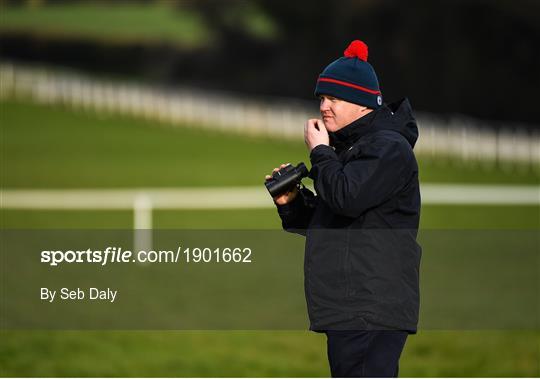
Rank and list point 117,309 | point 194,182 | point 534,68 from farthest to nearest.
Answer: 1. point 534,68
2. point 194,182
3. point 117,309

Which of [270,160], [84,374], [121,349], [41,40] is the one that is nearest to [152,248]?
[121,349]

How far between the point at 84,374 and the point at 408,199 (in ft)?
16.8

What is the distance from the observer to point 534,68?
117 feet

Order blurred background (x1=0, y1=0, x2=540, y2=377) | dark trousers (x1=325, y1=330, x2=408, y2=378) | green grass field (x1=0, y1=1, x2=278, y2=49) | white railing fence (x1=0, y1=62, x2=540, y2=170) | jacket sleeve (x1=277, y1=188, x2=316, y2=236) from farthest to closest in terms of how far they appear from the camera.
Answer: green grass field (x1=0, y1=1, x2=278, y2=49) < white railing fence (x1=0, y1=62, x2=540, y2=170) < blurred background (x1=0, y1=0, x2=540, y2=377) < jacket sleeve (x1=277, y1=188, x2=316, y2=236) < dark trousers (x1=325, y1=330, x2=408, y2=378)

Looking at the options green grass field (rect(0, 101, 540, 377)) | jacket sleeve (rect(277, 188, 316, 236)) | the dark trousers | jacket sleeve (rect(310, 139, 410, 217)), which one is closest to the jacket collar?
jacket sleeve (rect(310, 139, 410, 217))

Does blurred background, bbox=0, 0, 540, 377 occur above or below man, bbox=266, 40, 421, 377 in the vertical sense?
above

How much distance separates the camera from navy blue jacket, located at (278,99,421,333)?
4.30m

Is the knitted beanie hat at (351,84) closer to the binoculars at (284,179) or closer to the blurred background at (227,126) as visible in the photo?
the binoculars at (284,179)

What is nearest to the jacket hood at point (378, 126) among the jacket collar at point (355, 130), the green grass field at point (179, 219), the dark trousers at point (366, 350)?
the jacket collar at point (355, 130)

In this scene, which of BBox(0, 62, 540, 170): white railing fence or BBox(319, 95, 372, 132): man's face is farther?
BBox(0, 62, 540, 170): white railing fence

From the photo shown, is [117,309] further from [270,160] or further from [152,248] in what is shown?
[270,160]

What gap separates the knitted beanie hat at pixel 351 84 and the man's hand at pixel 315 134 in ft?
0.43

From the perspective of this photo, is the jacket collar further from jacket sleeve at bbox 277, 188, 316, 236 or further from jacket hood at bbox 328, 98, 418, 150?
jacket sleeve at bbox 277, 188, 316, 236

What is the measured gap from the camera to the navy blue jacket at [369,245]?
14.1 ft
